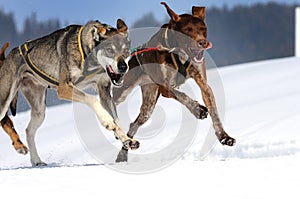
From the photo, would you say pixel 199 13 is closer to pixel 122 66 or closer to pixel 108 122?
pixel 122 66

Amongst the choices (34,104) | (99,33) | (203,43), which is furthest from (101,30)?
(34,104)

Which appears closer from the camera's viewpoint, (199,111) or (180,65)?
(199,111)

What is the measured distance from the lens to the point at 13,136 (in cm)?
595

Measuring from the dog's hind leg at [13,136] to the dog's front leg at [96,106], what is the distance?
3.64 ft

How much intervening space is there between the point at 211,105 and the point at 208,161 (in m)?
0.48

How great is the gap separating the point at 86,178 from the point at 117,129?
65 centimetres

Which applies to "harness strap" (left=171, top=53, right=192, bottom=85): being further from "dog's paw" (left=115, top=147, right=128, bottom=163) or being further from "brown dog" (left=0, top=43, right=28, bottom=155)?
"brown dog" (left=0, top=43, right=28, bottom=155)

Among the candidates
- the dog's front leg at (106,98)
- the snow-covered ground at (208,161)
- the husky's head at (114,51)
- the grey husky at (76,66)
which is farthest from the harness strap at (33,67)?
the snow-covered ground at (208,161)

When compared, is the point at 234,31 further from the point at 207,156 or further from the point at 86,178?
the point at 86,178

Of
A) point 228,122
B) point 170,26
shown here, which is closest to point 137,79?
point 170,26

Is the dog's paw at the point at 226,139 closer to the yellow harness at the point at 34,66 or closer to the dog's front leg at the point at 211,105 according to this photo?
the dog's front leg at the point at 211,105

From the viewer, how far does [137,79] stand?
18.5 feet

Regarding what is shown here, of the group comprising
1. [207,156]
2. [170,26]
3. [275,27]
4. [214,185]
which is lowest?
[275,27]

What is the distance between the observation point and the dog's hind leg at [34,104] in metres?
6.08
